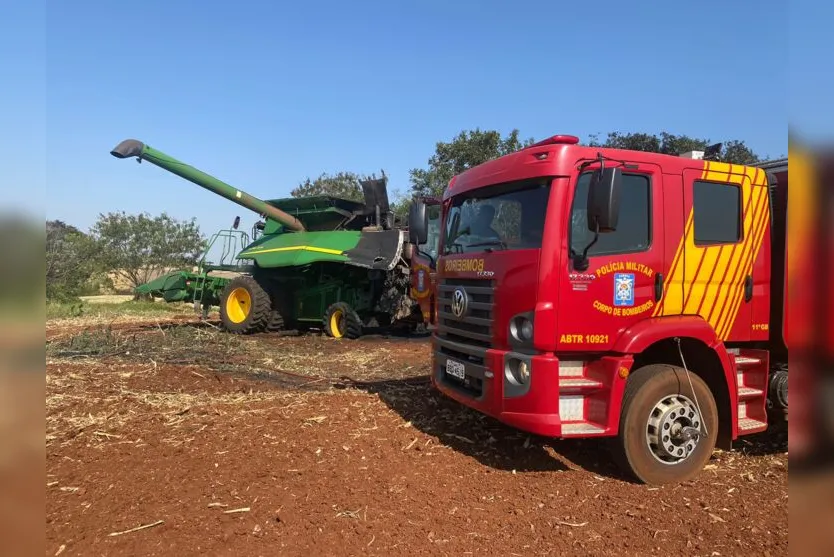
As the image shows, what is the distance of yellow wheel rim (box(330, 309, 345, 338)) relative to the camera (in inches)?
475

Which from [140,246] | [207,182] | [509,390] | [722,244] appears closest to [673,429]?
[509,390]

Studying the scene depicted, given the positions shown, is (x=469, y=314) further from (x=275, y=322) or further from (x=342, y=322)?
(x=275, y=322)

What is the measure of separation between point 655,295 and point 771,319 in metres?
1.31

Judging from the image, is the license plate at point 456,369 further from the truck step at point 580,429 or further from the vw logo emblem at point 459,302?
the truck step at point 580,429

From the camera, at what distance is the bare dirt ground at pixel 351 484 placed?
10.6 ft

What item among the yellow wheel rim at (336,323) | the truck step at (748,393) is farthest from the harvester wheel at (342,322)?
the truck step at (748,393)

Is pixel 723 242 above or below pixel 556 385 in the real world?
above

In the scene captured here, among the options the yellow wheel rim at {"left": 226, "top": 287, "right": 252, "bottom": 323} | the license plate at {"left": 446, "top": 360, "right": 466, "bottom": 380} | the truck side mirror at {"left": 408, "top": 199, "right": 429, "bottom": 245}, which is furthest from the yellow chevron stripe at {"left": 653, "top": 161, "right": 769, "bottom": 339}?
the yellow wheel rim at {"left": 226, "top": 287, "right": 252, "bottom": 323}

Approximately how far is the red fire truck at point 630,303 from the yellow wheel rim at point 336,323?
753 cm

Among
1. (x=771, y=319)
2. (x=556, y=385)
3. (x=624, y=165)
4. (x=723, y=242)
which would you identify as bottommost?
(x=556, y=385)

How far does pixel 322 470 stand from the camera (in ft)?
13.9
